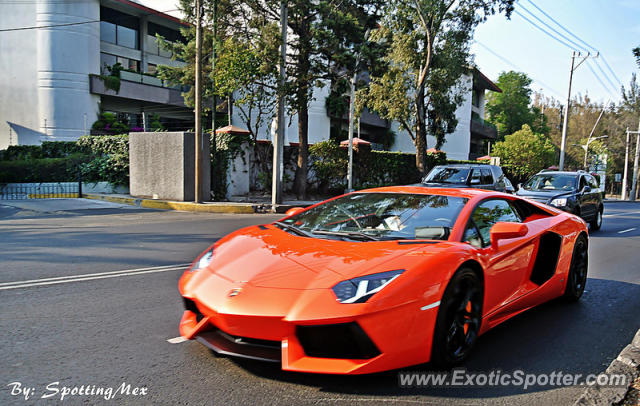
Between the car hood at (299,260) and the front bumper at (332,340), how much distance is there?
262mm

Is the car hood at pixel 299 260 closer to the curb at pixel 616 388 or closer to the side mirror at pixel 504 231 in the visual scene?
the side mirror at pixel 504 231

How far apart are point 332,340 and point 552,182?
462 inches

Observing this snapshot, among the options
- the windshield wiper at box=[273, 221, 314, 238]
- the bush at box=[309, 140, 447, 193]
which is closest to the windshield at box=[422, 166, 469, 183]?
the bush at box=[309, 140, 447, 193]

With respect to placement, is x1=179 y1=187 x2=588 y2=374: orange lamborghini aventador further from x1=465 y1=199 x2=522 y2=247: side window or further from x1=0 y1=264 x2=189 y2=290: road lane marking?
x1=0 y1=264 x2=189 y2=290: road lane marking

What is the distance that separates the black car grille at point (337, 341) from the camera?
8.79ft

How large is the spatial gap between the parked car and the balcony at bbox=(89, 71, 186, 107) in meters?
21.9

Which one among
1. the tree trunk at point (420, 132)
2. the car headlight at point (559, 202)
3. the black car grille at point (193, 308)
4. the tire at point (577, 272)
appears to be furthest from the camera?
the tree trunk at point (420, 132)

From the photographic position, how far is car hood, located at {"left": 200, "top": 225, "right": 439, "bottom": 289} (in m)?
2.95

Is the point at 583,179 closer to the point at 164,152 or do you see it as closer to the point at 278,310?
the point at 278,310

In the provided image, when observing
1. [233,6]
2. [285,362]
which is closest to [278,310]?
[285,362]

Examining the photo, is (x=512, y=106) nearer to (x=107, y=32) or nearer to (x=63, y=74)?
(x=107, y=32)

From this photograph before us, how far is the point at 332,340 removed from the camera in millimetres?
2709

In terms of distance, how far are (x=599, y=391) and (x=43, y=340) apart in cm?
376

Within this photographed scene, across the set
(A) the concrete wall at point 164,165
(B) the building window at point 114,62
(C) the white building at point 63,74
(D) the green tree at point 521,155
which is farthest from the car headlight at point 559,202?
(D) the green tree at point 521,155
